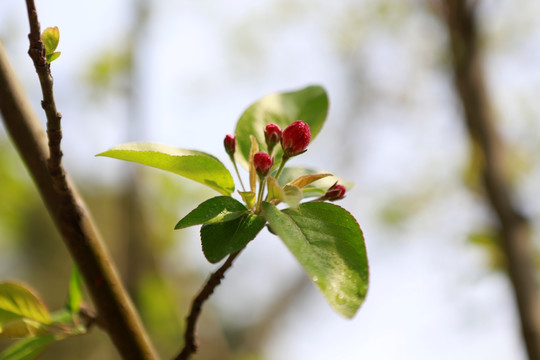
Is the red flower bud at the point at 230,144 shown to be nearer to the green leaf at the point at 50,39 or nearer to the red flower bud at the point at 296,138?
the red flower bud at the point at 296,138

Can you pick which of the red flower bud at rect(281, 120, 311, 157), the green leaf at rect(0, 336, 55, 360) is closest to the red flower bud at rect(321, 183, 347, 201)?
the red flower bud at rect(281, 120, 311, 157)

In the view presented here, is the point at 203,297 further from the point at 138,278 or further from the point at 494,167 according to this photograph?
the point at 138,278

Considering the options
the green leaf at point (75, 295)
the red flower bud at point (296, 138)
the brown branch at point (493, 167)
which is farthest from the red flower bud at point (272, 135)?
the brown branch at point (493, 167)

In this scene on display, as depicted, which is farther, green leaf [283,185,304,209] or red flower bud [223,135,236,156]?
red flower bud [223,135,236,156]

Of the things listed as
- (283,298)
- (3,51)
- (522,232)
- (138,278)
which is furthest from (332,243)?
(283,298)

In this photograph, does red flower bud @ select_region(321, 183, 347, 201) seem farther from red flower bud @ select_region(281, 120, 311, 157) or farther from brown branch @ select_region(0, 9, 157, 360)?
brown branch @ select_region(0, 9, 157, 360)

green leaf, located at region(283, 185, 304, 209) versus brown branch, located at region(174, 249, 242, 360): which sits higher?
green leaf, located at region(283, 185, 304, 209)

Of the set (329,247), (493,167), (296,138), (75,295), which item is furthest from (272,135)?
(493,167)
